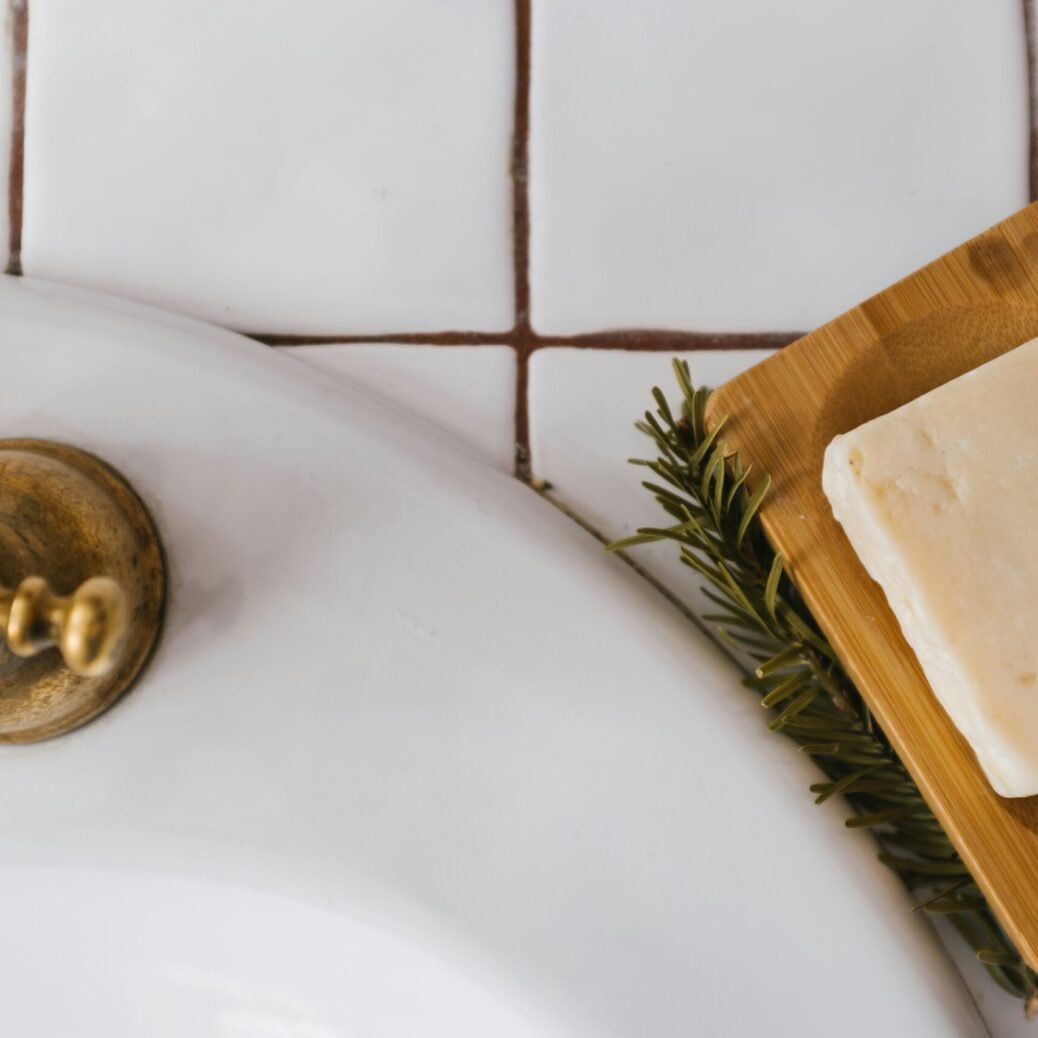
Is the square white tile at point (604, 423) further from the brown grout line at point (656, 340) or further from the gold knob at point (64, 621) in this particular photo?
the gold knob at point (64, 621)

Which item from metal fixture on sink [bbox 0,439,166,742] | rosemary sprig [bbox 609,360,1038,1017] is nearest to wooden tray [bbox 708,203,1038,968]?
rosemary sprig [bbox 609,360,1038,1017]

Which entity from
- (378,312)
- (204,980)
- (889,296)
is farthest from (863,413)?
(204,980)

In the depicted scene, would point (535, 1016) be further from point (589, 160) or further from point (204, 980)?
point (589, 160)

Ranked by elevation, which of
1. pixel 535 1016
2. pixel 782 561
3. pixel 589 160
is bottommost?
pixel 535 1016

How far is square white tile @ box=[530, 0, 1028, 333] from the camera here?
27 cm

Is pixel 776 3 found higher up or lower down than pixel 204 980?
Answer: higher up

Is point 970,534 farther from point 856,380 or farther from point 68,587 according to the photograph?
point 68,587

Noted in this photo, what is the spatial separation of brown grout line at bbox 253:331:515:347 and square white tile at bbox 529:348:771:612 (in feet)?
0.04

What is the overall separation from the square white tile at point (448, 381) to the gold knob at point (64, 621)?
0.34ft

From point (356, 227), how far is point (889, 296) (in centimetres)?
14

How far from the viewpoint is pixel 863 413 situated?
0.24 metres

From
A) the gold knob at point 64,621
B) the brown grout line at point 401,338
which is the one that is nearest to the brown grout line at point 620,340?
the brown grout line at point 401,338

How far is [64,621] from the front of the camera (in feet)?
0.60

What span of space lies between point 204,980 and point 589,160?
247 millimetres
